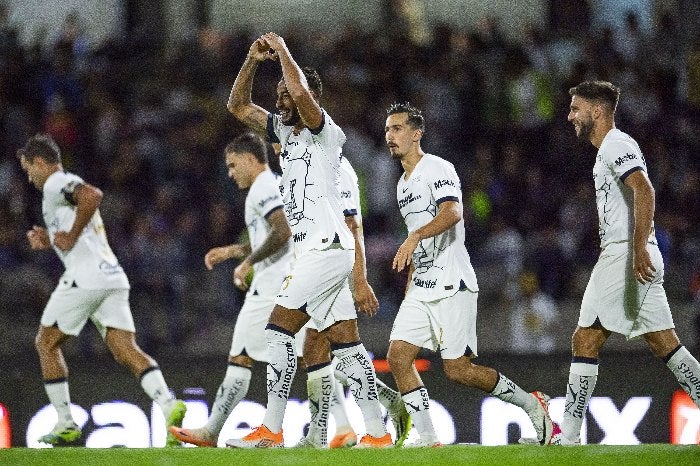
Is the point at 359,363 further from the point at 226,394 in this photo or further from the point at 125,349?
the point at 125,349

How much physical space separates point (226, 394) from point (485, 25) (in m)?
8.23

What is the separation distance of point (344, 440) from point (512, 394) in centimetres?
118

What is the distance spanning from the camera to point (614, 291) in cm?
775

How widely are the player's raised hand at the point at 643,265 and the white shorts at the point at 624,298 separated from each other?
0.29 m

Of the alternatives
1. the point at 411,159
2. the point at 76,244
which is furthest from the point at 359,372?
the point at 76,244

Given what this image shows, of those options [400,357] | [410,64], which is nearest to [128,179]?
[410,64]

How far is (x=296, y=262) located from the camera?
771cm

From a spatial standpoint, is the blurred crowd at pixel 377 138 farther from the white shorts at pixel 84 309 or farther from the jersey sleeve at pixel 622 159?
the jersey sleeve at pixel 622 159

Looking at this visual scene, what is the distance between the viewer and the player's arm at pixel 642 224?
24.3 feet

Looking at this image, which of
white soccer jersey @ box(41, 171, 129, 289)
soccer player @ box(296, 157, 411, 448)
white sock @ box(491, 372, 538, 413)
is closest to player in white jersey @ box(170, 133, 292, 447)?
soccer player @ box(296, 157, 411, 448)

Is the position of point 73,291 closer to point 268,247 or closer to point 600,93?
point 268,247

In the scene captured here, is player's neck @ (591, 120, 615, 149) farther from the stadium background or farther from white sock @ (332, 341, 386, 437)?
the stadium background

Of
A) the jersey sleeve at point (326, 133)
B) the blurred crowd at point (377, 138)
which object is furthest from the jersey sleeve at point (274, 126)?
the blurred crowd at point (377, 138)

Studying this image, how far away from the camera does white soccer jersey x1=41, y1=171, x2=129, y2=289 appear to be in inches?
386
